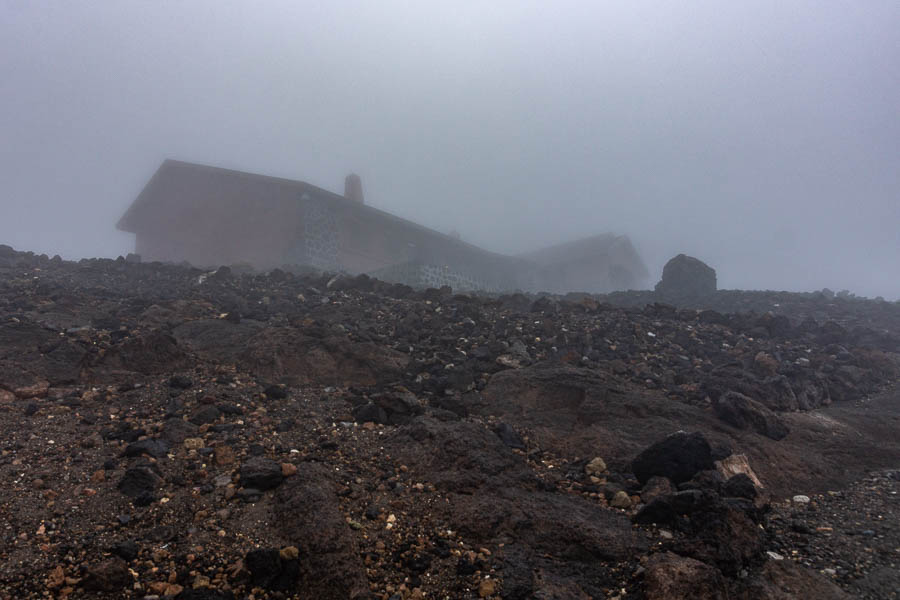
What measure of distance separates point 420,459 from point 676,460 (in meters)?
1.52

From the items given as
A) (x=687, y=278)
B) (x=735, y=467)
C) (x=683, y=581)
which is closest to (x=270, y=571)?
(x=683, y=581)

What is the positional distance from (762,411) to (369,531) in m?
3.26

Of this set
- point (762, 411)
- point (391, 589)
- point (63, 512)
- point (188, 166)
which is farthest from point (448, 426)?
point (188, 166)

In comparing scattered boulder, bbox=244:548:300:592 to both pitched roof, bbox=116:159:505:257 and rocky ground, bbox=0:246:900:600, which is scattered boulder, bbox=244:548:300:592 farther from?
pitched roof, bbox=116:159:505:257

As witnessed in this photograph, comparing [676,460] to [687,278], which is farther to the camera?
[687,278]

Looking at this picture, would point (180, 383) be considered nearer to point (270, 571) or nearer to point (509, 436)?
point (270, 571)

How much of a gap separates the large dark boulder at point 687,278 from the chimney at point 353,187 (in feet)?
35.7

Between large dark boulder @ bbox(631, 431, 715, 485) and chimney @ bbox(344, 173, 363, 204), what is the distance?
55.8 feet

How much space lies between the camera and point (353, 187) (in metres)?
18.9

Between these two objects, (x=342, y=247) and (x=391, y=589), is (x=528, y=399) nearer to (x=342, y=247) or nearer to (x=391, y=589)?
(x=391, y=589)

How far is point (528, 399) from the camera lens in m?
4.31

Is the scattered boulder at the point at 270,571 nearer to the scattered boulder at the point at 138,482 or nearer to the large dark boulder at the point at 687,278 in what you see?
the scattered boulder at the point at 138,482

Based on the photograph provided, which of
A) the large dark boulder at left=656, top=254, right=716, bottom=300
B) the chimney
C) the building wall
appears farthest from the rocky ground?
the chimney

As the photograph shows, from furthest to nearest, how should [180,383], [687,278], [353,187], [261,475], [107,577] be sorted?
[353,187] < [687,278] < [180,383] < [261,475] < [107,577]
